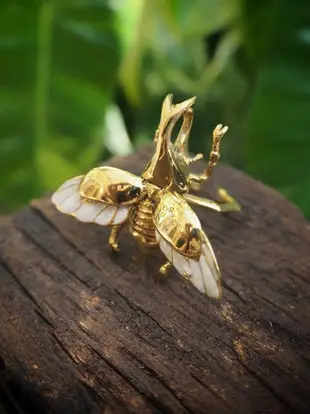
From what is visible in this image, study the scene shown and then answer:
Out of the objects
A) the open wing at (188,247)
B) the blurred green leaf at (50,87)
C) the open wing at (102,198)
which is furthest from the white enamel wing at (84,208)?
the blurred green leaf at (50,87)

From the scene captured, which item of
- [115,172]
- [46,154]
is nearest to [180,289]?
[115,172]

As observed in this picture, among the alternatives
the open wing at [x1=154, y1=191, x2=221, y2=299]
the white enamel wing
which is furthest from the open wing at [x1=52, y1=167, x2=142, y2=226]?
the open wing at [x1=154, y1=191, x2=221, y2=299]

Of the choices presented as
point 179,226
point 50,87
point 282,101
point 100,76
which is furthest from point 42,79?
point 179,226

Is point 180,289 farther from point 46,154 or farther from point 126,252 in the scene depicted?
point 46,154

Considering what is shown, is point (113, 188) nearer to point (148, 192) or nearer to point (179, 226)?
point (148, 192)

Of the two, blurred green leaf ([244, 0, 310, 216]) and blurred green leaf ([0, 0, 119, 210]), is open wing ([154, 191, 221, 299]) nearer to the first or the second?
blurred green leaf ([244, 0, 310, 216])

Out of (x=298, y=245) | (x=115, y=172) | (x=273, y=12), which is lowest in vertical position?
(x=298, y=245)
